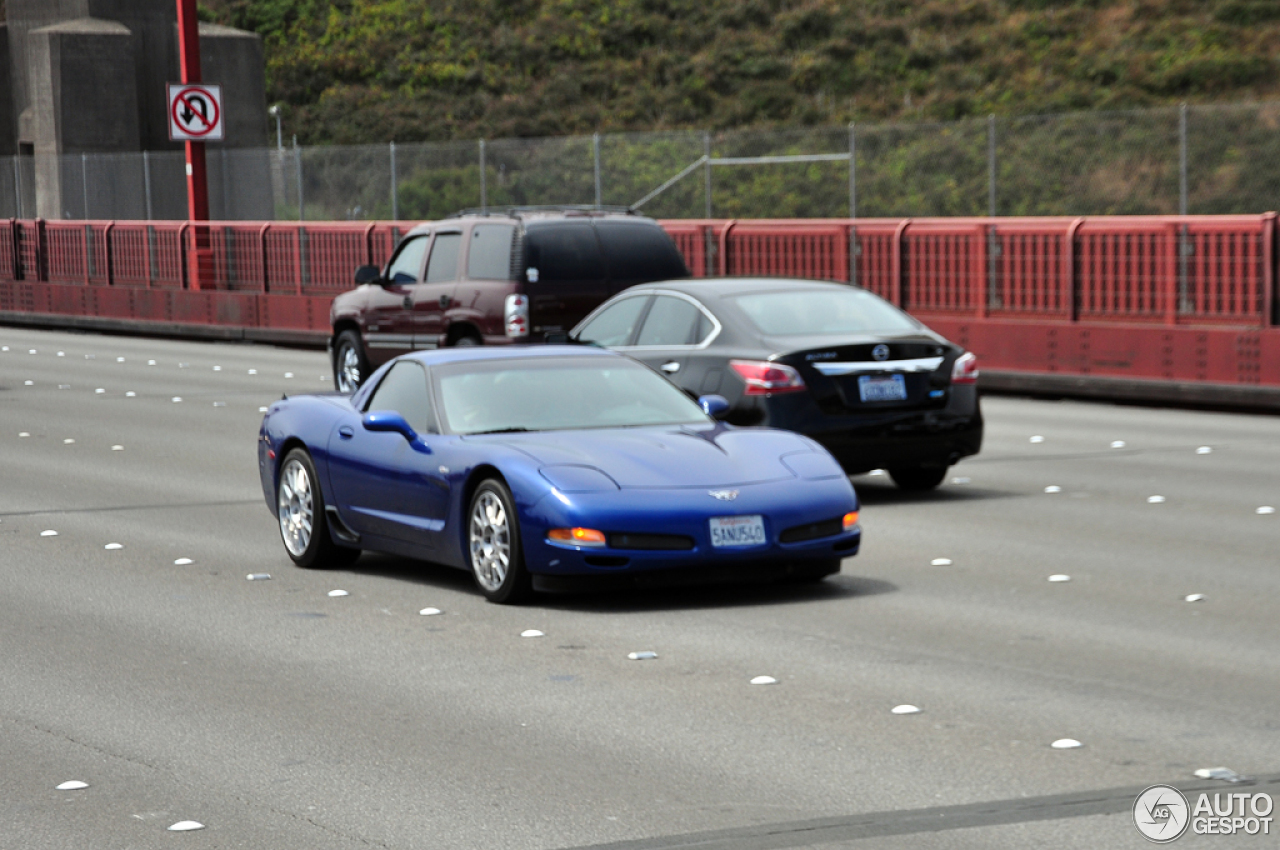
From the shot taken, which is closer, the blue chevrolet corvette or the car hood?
the blue chevrolet corvette

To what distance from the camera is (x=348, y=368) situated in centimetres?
2244

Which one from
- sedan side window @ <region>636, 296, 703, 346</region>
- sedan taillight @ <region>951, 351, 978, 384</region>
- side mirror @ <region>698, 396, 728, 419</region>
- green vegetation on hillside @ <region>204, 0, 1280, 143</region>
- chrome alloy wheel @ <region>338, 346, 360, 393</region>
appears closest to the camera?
side mirror @ <region>698, 396, 728, 419</region>

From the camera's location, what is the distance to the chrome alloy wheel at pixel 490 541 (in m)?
9.69

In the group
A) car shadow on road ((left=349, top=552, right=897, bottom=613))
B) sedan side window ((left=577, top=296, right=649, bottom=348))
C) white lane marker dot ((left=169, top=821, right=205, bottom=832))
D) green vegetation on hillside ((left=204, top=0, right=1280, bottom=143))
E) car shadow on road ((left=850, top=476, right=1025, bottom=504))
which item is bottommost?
car shadow on road ((left=850, top=476, right=1025, bottom=504))

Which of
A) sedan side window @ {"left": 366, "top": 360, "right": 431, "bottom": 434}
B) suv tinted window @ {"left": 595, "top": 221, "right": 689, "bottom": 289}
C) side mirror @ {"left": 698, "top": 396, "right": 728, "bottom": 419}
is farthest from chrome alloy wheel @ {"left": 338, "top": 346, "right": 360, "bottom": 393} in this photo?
side mirror @ {"left": 698, "top": 396, "right": 728, "bottom": 419}

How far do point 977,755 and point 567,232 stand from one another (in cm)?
1414

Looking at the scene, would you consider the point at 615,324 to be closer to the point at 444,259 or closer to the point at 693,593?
the point at 693,593

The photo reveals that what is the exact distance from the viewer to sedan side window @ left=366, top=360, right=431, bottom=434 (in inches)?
422

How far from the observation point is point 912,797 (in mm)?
6137

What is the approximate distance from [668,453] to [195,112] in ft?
85.8

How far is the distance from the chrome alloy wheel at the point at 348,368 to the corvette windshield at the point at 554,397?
1141 cm

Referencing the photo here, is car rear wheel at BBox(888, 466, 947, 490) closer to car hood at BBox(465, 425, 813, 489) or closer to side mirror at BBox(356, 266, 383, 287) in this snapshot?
car hood at BBox(465, 425, 813, 489)

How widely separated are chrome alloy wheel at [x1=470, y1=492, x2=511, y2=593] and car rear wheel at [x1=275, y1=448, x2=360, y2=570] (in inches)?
52.8

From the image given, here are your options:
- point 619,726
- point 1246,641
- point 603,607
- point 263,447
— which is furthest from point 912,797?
point 263,447
